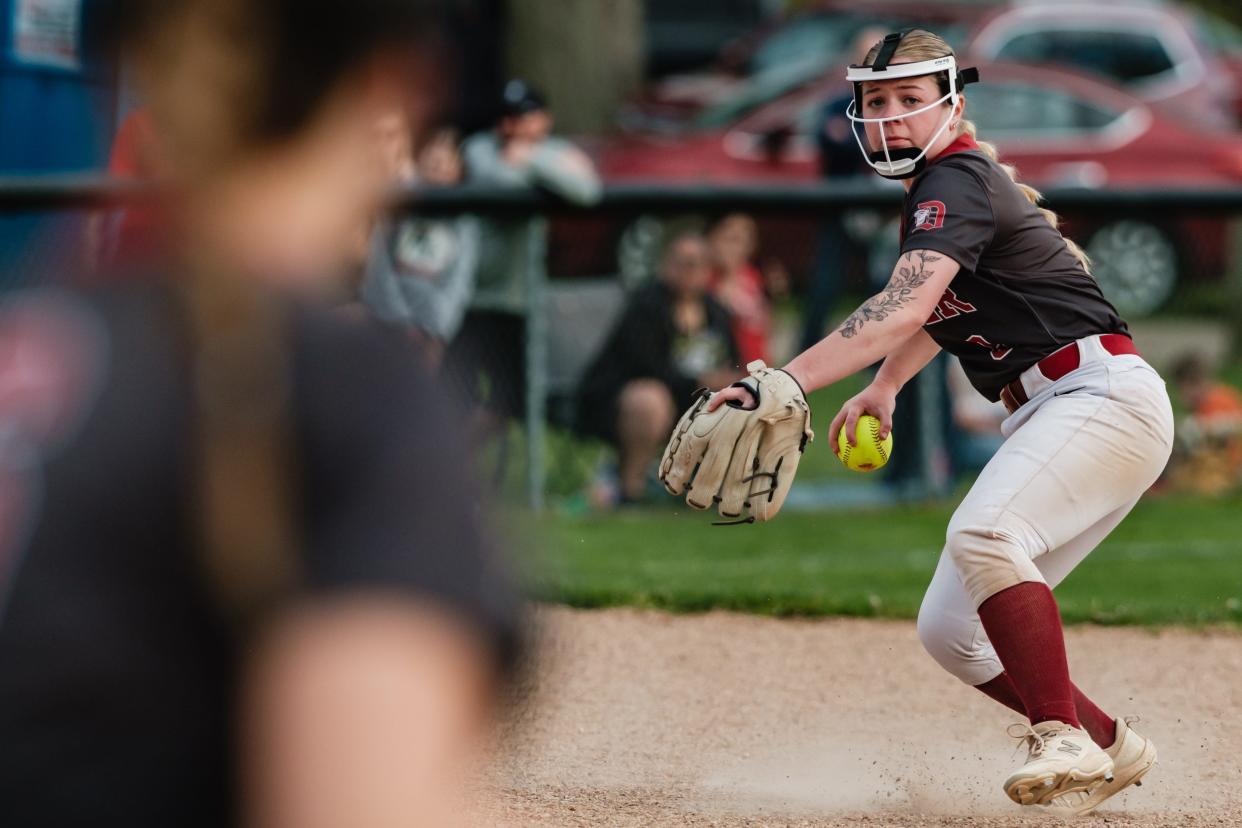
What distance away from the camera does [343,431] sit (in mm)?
1440

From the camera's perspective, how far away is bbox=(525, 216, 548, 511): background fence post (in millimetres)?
8094

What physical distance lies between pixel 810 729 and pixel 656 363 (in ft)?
10.1

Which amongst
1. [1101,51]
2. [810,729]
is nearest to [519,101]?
[810,729]

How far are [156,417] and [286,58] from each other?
31cm

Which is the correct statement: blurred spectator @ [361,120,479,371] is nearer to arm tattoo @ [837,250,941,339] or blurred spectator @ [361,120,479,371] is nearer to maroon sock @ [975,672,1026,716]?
maroon sock @ [975,672,1026,716]

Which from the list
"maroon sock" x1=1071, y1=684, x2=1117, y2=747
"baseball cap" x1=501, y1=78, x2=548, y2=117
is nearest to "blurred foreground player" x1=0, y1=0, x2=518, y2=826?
"maroon sock" x1=1071, y1=684, x2=1117, y2=747

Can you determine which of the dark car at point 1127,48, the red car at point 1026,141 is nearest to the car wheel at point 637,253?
the red car at point 1026,141

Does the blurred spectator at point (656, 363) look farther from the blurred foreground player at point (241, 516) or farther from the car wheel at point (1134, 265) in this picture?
the blurred foreground player at point (241, 516)

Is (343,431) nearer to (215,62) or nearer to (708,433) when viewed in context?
(215,62)

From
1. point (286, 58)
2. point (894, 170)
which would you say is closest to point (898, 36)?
point (894, 170)

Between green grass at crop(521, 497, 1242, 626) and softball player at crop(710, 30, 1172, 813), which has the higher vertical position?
softball player at crop(710, 30, 1172, 813)

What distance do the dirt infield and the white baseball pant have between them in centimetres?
81

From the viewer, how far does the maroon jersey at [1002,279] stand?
3.96m

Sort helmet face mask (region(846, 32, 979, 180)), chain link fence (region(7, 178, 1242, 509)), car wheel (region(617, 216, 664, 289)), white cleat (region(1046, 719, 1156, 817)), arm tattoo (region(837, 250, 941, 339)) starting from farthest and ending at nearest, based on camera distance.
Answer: car wheel (region(617, 216, 664, 289)) < chain link fence (region(7, 178, 1242, 509)) < white cleat (region(1046, 719, 1156, 817)) < helmet face mask (region(846, 32, 979, 180)) < arm tattoo (region(837, 250, 941, 339))
